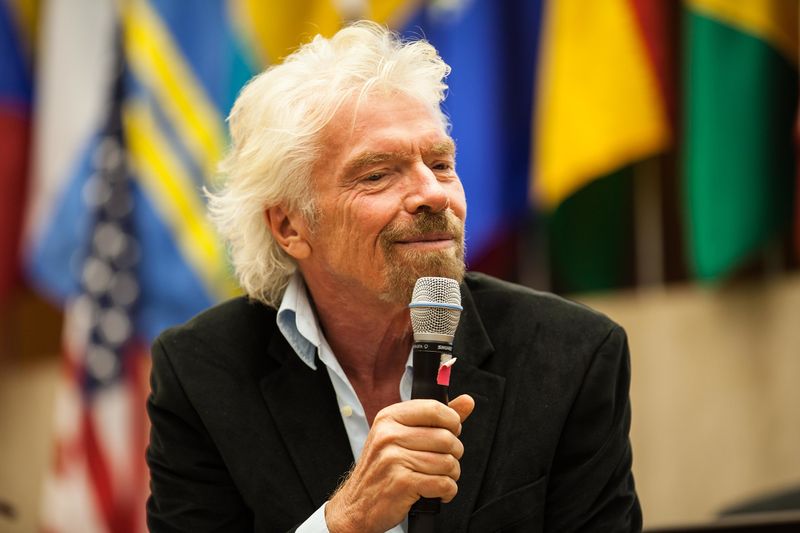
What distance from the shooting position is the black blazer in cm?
220

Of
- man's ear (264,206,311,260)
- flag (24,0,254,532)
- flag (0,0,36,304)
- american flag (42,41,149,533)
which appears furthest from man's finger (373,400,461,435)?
flag (0,0,36,304)

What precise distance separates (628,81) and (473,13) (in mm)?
903

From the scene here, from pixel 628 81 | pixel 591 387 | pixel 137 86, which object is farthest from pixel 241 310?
pixel 137 86

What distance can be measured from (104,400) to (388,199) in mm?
3933

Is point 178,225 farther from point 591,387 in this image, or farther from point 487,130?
point 591,387

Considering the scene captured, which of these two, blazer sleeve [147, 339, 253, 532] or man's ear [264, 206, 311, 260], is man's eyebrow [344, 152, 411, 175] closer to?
man's ear [264, 206, 311, 260]

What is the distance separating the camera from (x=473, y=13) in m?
5.07

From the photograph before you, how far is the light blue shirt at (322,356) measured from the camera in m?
2.34

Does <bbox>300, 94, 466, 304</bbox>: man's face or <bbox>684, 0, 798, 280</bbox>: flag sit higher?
<bbox>684, 0, 798, 280</bbox>: flag

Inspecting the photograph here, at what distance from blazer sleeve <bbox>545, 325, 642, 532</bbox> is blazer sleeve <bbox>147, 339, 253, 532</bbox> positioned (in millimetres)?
724

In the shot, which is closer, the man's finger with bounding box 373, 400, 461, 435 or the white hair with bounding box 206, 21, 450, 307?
the man's finger with bounding box 373, 400, 461, 435

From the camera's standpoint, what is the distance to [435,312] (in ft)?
5.82

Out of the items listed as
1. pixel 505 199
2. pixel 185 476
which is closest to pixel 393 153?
pixel 185 476

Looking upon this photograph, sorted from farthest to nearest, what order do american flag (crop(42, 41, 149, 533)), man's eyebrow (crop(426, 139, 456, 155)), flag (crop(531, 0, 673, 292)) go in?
american flag (crop(42, 41, 149, 533)) < flag (crop(531, 0, 673, 292)) < man's eyebrow (crop(426, 139, 456, 155))
